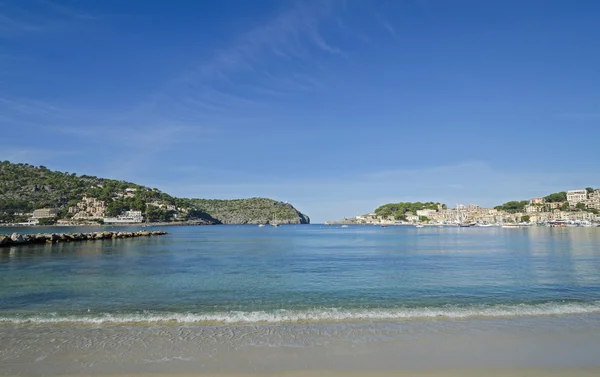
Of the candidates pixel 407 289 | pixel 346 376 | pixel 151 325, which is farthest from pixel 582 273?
pixel 151 325

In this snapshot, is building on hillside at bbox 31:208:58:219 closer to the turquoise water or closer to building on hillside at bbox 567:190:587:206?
the turquoise water

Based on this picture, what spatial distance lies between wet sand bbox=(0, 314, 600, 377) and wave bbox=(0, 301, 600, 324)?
607 mm

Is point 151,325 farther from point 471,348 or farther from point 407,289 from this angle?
point 407,289

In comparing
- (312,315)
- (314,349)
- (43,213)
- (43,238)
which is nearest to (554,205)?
(43,238)

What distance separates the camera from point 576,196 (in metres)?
183

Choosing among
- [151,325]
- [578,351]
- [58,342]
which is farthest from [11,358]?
[578,351]

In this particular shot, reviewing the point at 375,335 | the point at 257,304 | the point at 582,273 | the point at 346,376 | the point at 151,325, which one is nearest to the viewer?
the point at 346,376

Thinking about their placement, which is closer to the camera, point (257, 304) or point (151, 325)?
point (151, 325)

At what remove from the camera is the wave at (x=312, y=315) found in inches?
474

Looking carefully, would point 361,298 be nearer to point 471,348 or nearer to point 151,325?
point 471,348

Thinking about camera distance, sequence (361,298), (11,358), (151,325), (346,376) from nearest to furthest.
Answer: (346,376)
(11,358)
(151,325)
(361,298)

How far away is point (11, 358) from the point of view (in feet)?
28.2

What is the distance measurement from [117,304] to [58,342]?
4.84 metres

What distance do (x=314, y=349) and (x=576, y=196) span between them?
709 feet
